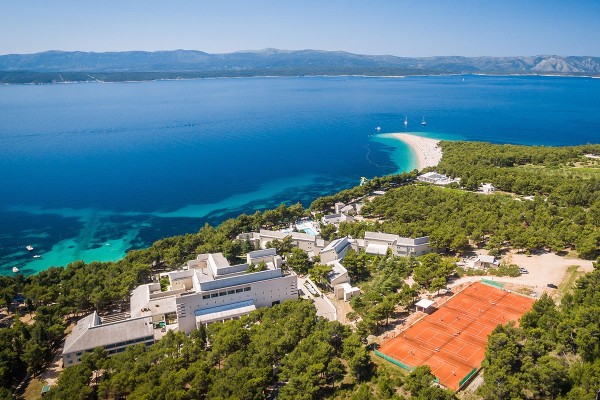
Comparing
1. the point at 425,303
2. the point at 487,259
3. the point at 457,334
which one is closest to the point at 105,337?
the point at 425,303

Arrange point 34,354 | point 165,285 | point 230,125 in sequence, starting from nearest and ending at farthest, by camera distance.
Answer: point 34,354 → point 165,285 → point 230,125

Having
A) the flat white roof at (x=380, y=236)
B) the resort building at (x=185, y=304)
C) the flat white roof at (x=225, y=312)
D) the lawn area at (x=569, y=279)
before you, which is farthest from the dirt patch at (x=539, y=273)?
the flat white roof at (x=225, y=312)

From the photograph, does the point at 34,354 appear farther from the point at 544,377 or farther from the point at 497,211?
the point at 497,211

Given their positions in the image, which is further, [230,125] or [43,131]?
[230,125]

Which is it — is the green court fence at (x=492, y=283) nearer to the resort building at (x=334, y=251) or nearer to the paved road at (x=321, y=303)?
the resort building at (x=334, y=251)

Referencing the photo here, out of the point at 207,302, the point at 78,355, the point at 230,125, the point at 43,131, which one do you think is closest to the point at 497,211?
the point at 207,302

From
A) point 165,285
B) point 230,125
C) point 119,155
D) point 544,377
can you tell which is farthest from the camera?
point 230,125

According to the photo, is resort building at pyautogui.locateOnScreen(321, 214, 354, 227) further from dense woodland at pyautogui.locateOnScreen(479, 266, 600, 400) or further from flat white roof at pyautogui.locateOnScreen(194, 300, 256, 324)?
dense woodland at pyautogui.locateOnScreen(479, 266, 600, 400)
